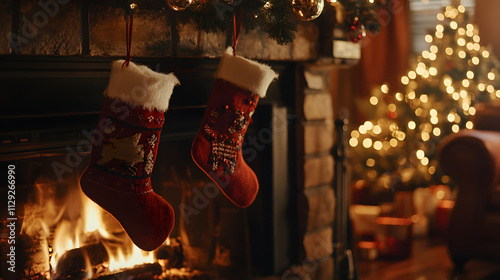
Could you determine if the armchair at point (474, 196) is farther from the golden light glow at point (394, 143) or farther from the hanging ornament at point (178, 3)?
the hanging ornament at point (178, 3)

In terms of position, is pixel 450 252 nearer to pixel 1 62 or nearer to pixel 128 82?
pixel 128 82

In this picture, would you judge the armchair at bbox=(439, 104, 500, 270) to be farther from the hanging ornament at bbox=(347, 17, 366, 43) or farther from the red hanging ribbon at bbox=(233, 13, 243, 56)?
the red hanging ribbon at bbox=(233, 13, 243, 56)

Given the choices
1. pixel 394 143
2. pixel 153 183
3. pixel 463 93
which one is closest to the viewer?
pixel 153 183

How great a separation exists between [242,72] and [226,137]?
19 centimetres

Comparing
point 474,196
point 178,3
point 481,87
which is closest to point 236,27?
point 178,3

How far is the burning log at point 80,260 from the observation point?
1.56 metres

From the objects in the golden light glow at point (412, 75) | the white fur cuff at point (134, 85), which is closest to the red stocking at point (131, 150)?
the white fur cuff at point (134, 85)

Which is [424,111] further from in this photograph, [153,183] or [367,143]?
[153,183]

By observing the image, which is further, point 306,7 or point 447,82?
point 447,82

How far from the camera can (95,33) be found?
1.38 metres

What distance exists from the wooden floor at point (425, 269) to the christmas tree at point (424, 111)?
567mm

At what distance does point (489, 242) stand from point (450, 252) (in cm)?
19

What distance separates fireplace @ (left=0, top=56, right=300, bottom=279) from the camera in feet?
4.47

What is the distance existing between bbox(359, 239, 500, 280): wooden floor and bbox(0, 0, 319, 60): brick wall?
4.70 ft
